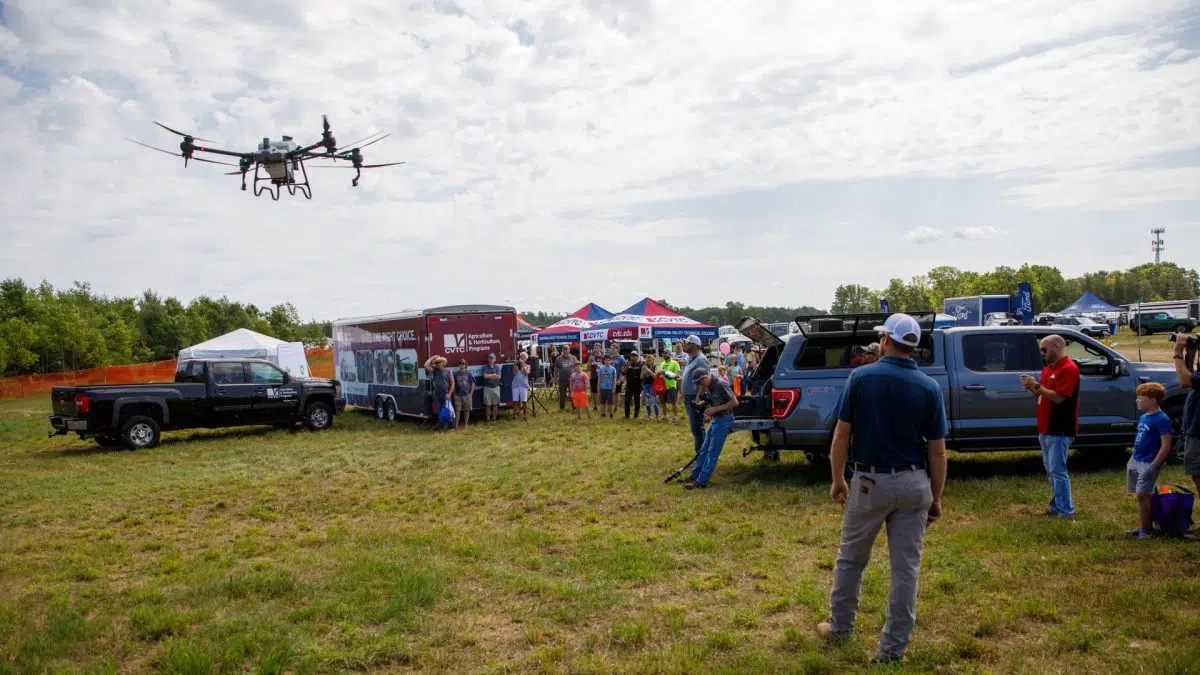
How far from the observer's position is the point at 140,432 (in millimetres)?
16453

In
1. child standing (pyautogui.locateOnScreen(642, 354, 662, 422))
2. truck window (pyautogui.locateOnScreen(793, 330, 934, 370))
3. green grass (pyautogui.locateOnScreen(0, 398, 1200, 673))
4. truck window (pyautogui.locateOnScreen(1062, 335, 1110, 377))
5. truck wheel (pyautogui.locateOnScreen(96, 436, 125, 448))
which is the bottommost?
green grass (pyautogui.locateOnScreen(0, 398, 1200, 673))

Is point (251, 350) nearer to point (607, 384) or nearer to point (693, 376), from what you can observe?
point (607, 384)

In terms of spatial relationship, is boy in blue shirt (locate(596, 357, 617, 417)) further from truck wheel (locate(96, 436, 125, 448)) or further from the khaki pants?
the khaki pants

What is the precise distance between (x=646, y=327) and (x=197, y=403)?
14736mm

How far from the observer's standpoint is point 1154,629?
15.8 ft

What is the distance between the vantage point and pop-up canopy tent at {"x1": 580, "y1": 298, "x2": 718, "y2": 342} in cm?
2811

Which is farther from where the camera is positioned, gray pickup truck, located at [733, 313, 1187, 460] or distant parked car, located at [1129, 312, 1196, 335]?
distant parked car, located at [1129, 312, 1196, 335]

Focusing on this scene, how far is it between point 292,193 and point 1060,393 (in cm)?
1418

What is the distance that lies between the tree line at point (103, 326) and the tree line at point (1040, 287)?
61.5 m

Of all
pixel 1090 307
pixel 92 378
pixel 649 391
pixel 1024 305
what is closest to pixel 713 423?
pixel 649 391

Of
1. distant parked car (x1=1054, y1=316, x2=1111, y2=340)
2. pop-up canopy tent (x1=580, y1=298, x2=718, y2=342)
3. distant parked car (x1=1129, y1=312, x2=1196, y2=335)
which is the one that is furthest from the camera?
distant parked car (x1=1129, y1=312, x2=1196, y2=335)

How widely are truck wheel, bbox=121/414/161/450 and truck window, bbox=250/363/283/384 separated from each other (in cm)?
235

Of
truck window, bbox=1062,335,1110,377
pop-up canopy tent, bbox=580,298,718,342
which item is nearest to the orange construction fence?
pop-up canopy tent, bbox=580,298,718,342

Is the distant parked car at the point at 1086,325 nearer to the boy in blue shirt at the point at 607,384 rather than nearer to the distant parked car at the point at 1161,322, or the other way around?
the distant parked car at the point at 1161,322
